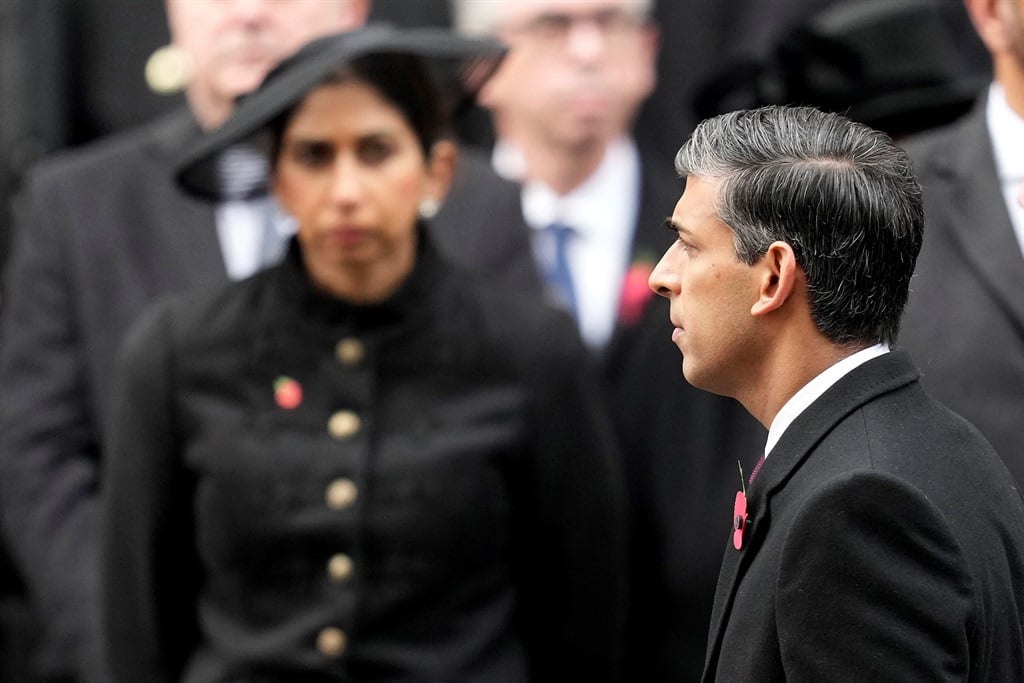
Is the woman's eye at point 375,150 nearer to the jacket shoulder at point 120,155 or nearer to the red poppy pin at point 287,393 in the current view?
the red poppy pin at point 287,393

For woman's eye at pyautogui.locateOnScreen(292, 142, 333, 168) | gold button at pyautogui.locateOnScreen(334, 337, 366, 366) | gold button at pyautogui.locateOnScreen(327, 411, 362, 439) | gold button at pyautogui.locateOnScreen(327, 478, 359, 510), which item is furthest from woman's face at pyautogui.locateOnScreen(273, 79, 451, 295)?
gold button at pyautogui.locateOnScreen(327, 478, 359, 510)

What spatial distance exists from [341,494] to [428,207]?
0.85 m

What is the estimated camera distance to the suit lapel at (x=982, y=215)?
334 cm

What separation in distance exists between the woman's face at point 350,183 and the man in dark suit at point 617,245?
77 centimetres

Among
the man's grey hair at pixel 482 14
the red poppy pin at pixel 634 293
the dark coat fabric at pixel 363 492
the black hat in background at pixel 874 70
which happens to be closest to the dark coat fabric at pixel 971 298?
the dark coat fabric at pixel 363 492

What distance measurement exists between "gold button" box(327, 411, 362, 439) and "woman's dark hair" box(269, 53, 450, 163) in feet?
1.87

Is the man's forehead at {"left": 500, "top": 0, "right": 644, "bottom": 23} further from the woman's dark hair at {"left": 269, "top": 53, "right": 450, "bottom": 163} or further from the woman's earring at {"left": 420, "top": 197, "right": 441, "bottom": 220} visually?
the woman's dark hair at {"left": 269, "top": 53, "right": 450, "bottom": 163}

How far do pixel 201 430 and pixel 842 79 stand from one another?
6.14 feet

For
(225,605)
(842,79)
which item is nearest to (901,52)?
(842,79)

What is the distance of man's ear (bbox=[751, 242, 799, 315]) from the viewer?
231 cm

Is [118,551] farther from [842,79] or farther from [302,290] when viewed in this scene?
[842,79]

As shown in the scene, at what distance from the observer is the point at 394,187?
3.78 meters

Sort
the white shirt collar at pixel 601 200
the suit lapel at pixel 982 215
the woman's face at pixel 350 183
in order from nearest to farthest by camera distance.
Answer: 1. the suit lapel at pixel 982 215
2. the woman's face at pixel 350 183
3. the white shirt collar at pixel 601 200

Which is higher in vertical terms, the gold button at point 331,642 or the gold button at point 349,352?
the gold button at point 349,352
